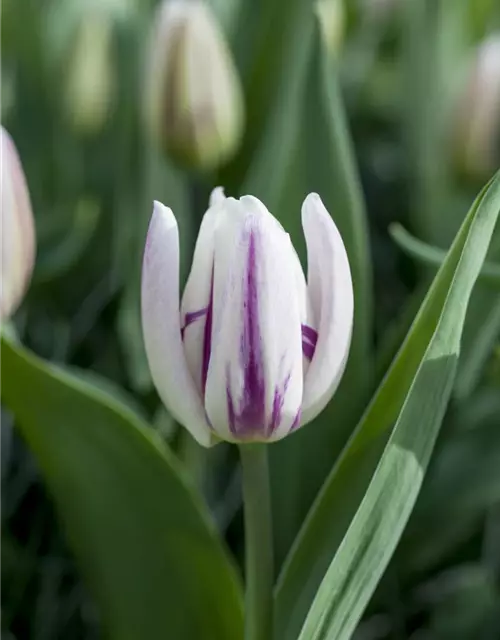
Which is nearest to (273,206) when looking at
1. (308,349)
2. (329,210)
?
(329,210)

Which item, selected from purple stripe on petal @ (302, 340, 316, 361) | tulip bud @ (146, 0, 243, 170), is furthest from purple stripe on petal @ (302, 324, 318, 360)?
tulip bud @ (146, 0, 243, 170)

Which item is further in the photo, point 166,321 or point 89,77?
point 89,77

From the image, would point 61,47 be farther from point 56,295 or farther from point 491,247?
point 491,247

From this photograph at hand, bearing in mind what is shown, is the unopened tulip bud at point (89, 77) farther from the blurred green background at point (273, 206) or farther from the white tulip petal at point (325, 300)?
the white tulip petal at point (325, 300)

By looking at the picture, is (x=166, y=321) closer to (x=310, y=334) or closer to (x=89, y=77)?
(x=310, y=334)

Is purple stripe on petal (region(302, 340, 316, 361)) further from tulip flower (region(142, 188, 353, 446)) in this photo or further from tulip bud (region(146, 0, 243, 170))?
tulip bud (region(146, 0, 243, 170))

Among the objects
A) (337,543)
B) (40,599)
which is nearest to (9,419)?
(40,599)
